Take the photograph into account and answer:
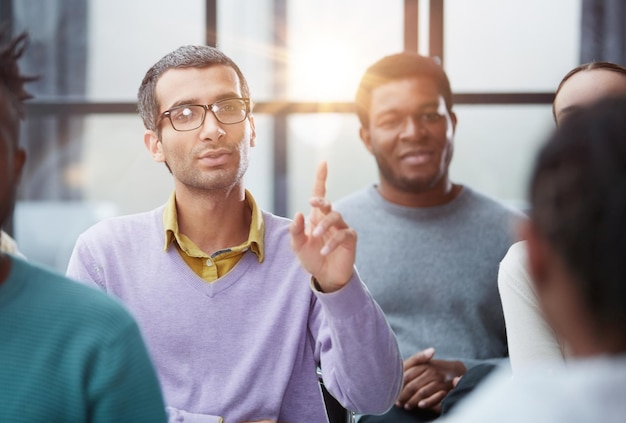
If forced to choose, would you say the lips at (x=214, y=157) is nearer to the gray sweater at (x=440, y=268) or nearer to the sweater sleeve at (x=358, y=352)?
the sweater sleeve at (x=358, y=352)

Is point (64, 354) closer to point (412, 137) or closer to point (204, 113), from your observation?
point (204, 113)

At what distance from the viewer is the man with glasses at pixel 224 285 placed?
168 cm

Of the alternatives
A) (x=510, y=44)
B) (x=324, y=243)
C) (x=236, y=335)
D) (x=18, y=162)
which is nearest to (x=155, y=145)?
(x=236, y=335)

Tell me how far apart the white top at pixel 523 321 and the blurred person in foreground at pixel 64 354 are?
101 centimetres

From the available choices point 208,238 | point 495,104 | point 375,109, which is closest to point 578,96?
point 375,109

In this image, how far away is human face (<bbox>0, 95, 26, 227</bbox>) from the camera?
1.14 meters

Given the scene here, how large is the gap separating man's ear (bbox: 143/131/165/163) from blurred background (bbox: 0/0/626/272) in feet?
4.46

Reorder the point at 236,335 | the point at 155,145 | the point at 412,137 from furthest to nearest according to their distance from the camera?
the point at 412,137, the point at 155,145, the point at 236,335

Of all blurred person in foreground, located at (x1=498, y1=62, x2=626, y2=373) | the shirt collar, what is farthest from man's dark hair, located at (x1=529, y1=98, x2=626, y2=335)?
the shirt collar

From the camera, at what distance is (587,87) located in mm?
2121

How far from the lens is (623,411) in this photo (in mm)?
726

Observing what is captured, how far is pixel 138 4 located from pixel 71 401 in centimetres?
269

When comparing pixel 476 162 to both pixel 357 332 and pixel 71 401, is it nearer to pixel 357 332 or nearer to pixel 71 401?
pixel 357 332

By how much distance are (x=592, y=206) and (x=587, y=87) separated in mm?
1436
